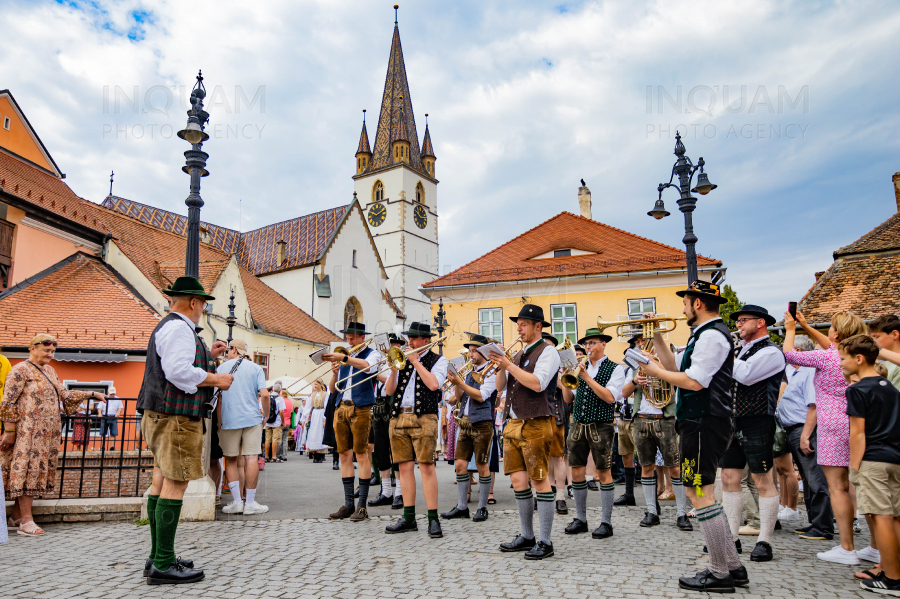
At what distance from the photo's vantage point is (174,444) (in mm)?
4609

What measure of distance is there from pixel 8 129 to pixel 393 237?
51176 mm

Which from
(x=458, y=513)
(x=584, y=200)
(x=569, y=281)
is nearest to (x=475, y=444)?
(x=458, y=513)

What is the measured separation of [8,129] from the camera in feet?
62.4

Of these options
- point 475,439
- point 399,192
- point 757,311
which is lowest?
point 475,439

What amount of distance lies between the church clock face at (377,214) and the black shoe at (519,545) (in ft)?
219

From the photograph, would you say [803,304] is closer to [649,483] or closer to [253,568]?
[649,483]

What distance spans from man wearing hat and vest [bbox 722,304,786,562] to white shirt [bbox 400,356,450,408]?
2671 mm

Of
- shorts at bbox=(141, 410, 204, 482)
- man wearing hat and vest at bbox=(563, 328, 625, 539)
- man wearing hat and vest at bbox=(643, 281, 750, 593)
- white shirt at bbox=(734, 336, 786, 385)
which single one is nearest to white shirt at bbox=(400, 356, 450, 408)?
man wearing hat and vest at bbox=(563, 328, 625, 539)

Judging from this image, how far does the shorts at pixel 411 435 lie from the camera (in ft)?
19.9

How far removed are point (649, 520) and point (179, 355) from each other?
510 centimetres

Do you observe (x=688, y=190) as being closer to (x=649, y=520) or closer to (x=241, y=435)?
(x=649, y=520)

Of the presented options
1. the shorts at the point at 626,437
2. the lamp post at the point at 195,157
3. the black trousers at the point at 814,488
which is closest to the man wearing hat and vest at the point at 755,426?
the black trousers at the point at 814,488

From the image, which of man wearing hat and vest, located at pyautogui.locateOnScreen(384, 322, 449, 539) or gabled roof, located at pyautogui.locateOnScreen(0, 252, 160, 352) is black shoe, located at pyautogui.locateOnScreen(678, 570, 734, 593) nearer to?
man wearing hat and vest, located at pyautogui.locateOnScreen(384, 322, 449, 539)

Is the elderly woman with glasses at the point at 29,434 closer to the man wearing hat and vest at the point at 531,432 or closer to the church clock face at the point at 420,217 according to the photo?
the man wearing hat and vest at the point at 531,432
